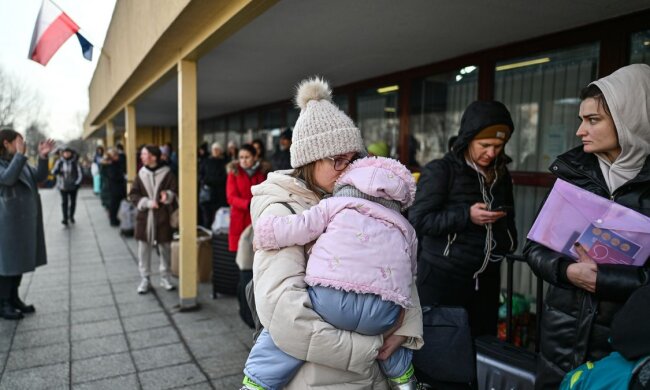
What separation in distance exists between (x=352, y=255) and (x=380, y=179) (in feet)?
0.91

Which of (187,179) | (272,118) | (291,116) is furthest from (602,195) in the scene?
(272,118)

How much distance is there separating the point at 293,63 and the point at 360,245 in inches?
179

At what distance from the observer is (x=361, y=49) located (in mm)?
4617

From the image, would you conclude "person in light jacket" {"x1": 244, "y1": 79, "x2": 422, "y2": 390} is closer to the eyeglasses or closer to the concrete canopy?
the eyeglasses

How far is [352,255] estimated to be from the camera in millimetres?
1342

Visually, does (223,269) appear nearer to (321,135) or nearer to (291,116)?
(321,135)

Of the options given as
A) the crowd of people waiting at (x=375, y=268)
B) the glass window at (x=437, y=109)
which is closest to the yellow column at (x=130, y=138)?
the glass window at (x=437, y=109)

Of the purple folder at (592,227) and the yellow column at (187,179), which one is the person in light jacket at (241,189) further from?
the purple folder at (592,227)

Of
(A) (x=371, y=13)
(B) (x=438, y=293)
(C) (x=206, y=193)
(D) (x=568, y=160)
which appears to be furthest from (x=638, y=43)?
(C) (x=206, y=193)

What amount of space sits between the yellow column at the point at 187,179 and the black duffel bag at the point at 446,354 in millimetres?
3444

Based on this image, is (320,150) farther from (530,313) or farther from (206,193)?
(206,193)

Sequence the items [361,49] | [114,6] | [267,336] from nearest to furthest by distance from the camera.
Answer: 1. [267,336]
2. [361,49]
3. [114,6]

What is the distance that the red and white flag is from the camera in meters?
6.05

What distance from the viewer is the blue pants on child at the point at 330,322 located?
1354 millimetres
